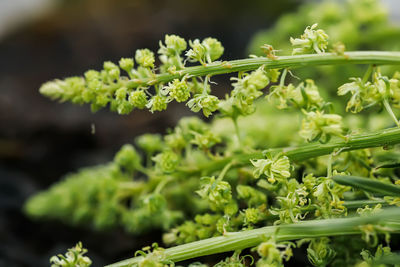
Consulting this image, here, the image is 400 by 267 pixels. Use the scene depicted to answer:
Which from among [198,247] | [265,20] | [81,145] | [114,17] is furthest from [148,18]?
[198,247]

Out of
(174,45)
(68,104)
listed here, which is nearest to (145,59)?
A: (174,45)

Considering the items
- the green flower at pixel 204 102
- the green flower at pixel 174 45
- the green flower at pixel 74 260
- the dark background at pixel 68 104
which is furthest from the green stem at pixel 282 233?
the dark background at pixel 68 104

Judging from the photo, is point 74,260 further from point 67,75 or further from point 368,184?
point 67,75

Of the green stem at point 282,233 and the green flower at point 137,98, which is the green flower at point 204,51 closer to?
the green flower at point 137,98

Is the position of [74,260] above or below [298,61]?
below

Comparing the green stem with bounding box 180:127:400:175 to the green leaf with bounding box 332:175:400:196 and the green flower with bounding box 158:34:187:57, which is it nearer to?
the green leaf with bounding box 332:175:400:196

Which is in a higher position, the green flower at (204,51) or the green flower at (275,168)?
the green flower at (204,51)

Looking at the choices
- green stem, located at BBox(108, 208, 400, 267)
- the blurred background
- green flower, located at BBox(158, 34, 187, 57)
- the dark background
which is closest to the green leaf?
green stem, located at BBox(108, 208, 400, 267)
